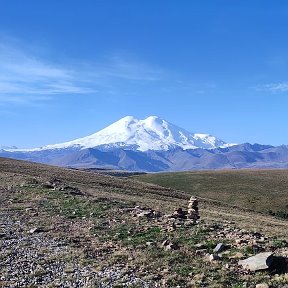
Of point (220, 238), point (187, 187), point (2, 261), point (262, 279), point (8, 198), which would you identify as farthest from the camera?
point (187, 187)

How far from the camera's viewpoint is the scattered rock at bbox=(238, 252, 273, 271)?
15.6m

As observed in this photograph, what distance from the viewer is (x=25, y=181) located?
49.2 m

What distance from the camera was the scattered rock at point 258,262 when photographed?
1556cm

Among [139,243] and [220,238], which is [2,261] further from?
[220,238]

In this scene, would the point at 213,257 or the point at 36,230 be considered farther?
the point at 36,230

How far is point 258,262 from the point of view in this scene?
15883 millimetres

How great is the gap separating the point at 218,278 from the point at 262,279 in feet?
4.84

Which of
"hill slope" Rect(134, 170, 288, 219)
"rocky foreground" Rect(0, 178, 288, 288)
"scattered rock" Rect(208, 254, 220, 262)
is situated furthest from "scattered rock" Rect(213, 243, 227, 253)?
"hill slope" Rect(134, 170, 288, 219)

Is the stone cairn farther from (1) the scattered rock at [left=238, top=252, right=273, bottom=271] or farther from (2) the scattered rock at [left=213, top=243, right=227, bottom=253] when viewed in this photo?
(1) the scattered rock at [left=238, top=252, right=273, bottom=271]

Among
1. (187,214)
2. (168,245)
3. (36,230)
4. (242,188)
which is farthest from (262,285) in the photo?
(242,188)

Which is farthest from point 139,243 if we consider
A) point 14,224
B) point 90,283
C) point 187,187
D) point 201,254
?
point 187,187

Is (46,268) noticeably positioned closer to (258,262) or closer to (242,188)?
(258,262)

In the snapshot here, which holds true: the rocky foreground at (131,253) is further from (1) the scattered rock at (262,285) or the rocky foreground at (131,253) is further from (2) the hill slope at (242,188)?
(2) the hill slope at (242,188)

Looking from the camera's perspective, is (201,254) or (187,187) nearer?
(201,254)
